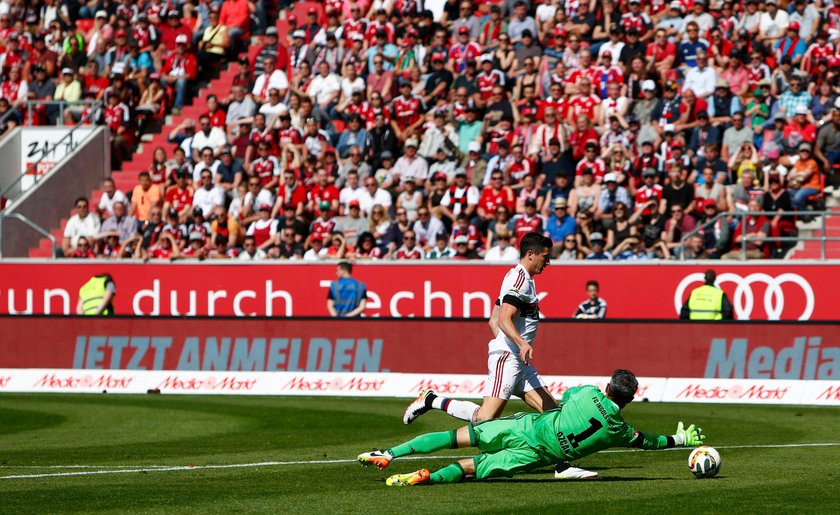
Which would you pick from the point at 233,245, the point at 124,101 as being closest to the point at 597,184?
the point at 233,245

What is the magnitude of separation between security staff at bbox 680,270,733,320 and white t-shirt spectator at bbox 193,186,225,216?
1152cm

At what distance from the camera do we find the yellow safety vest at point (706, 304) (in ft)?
74.8

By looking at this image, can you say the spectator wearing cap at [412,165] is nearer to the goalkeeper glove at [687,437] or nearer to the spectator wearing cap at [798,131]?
the spectator wearing cap at [798,131]

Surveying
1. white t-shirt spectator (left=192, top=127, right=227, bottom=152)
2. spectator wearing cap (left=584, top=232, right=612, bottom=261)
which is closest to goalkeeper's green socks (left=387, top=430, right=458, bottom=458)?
spectator wearing cap (left=584, top=232, right=612, bottom=261)

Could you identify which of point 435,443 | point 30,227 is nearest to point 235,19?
point 30,227

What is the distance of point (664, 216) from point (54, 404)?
442 inches

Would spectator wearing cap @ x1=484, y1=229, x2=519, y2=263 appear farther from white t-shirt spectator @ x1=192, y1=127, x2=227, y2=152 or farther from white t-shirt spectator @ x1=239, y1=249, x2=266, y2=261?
white t-shirt spectator @ x1=192, y1=127, x2=227, y2=152

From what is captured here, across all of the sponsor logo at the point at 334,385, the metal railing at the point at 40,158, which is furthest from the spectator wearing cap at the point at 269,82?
the sponsor logo at the point at 334,385

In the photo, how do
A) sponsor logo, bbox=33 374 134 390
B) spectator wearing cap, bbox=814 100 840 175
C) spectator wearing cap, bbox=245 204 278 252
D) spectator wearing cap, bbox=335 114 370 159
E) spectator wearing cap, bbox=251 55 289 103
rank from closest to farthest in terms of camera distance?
sponsor logo, bbox=33 374 134 390
spectator wearing cap, bbox=814 100 840 175
spectator wearing cap, bbox=245 204 278 252
spectator wearing cap, bbox=335 114 370 159
spectator wearing cap, bbox=251 55 289 103

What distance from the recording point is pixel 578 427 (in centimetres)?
1102

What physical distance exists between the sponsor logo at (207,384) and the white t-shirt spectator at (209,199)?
20.5 ft

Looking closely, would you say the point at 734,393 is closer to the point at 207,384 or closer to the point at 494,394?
the point at 207,384

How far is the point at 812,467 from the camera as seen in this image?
502 inches

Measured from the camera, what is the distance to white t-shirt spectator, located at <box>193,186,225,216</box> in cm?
3048
